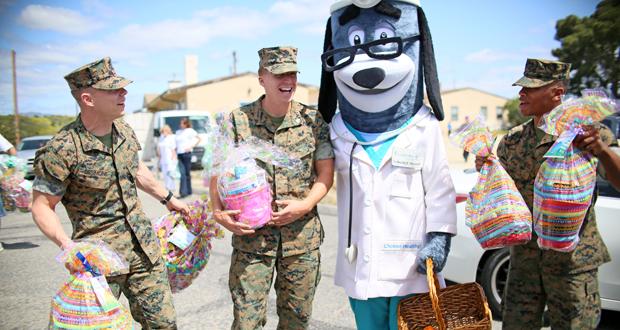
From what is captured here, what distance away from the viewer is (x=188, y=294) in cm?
496

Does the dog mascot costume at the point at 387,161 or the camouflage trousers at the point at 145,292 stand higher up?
the dog mascot costume at the point at 387,161

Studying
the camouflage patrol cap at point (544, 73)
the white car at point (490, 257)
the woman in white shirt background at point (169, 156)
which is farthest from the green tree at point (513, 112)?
the camouflage patrol cap at point (544, 73)

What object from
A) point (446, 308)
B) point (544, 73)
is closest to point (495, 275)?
point (446, 308)

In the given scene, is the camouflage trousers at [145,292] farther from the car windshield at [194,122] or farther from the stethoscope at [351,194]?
the car windshield at [194,122]

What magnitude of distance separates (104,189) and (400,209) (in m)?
1.71

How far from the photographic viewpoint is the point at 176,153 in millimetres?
11359

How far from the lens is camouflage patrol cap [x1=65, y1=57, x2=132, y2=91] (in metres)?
2.76

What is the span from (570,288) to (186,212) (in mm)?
2387

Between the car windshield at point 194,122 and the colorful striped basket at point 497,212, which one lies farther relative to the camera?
the car windshield at point 194,122

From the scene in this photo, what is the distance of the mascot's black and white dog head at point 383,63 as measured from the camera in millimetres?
2824

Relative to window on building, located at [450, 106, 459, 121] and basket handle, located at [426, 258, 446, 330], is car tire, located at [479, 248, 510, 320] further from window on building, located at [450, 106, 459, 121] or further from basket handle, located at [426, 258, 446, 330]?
window on building, located at [450, 106, 459, 121]

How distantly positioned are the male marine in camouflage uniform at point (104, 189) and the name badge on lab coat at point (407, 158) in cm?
156

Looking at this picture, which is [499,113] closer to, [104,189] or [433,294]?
[433,294]

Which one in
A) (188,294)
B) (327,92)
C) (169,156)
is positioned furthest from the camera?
(169,156)
